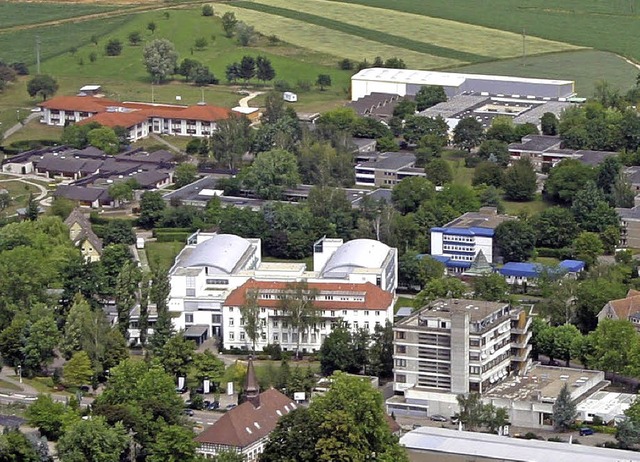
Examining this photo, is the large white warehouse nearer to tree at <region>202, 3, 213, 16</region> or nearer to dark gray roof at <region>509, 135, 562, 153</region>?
dark gray roof at <region>509, 135, 562, 153</region>

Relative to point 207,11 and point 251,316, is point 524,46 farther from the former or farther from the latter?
point 251,316

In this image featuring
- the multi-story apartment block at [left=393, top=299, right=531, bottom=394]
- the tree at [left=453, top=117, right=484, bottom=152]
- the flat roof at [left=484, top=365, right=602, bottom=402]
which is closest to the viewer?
the flat roof at [left=484, top=365, right=602, bottom=402]

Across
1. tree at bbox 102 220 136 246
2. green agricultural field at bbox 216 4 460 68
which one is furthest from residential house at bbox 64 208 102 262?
green agricultural field at bbox 216 4 460 68

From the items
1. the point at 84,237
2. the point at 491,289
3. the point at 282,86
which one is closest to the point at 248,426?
the point at 491,289

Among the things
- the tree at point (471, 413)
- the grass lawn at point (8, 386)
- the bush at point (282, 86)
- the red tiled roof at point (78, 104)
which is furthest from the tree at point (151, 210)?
the bush at point (282, 86)

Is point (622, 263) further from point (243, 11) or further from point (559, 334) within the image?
point (243, 11)

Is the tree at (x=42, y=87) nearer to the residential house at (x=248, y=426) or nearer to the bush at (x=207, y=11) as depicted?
the bush at (x=207, y=11)

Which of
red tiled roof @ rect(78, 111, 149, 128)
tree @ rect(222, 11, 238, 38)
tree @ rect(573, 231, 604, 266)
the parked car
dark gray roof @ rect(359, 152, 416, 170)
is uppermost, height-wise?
tree @ rect(222, 11, 238, 38)
